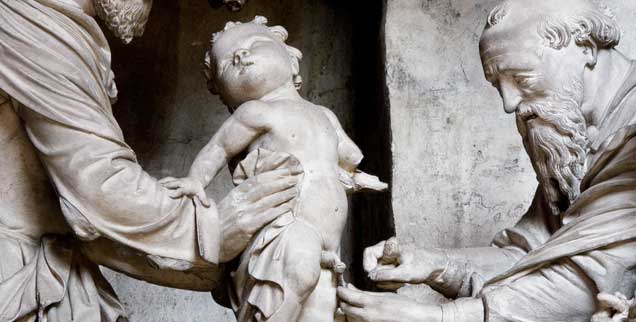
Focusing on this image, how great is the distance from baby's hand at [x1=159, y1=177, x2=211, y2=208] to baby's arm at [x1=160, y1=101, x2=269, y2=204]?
0.08 meters

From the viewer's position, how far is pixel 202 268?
144 inches

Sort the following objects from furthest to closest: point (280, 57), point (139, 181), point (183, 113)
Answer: point (183, 113)
point (280, 57)
point (139, 181)

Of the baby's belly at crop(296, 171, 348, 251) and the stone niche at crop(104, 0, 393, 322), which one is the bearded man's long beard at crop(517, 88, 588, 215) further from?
the stone niche at crop(104, 0, 393, 322)

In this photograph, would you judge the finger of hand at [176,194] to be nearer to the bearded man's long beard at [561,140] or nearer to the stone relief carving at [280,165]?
the stone relief carving at [280,165]

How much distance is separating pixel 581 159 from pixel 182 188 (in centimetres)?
106

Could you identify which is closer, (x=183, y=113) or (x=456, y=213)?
(x=456, y=213)

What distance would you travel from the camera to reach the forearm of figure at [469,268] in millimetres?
3979

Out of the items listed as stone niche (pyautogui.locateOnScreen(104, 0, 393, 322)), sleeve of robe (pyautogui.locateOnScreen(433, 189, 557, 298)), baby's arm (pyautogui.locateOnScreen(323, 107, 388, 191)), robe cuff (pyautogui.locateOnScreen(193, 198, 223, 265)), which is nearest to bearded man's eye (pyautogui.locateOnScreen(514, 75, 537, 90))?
sleeve of robe (pyautogui.locateOnScreen(433, 189, 557, 298))

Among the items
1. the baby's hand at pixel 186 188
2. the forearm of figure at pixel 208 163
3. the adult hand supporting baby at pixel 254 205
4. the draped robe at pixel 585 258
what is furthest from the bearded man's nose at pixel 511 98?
the baby's hand at pixel 186 188

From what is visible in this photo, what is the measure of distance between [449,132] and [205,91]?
2.96ft

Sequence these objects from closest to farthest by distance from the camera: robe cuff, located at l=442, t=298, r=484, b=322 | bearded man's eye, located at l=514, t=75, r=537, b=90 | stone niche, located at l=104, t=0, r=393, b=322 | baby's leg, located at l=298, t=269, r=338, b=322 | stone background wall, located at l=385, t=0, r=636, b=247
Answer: baby's leg, located at l=298, t=269, r=338, b=322, robe cuff, located at l=442, t=298, r=484, b=322, bearded man's eye, located at l=514, t=75, r=537, b=90, stone background wall, located at l=385, t=0, r=636, b=247, stone niche, located at l=104, t=0, r=393, b=322

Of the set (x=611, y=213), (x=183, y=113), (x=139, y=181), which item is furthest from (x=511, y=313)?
(x=183, y=113)

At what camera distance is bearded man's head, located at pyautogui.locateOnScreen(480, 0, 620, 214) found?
3.90 m

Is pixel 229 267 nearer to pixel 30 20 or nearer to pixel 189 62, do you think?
pixel 30 20
